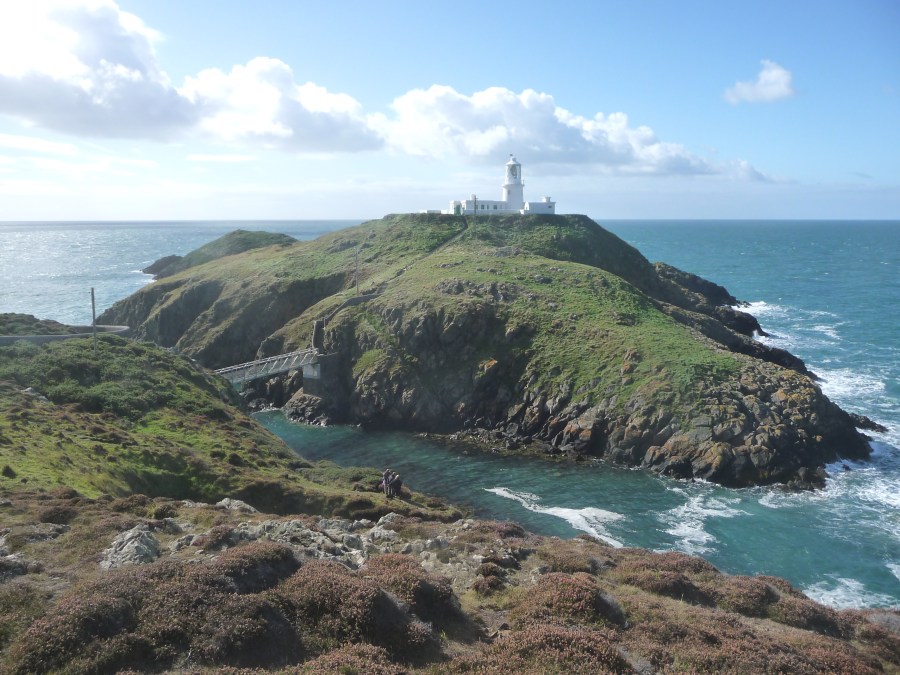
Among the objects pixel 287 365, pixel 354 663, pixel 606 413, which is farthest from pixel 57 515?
pixel 287 365

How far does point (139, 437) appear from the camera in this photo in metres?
34.3

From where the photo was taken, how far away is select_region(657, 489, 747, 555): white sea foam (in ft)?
111

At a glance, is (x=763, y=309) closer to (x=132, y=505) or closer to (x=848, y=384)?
(x=848, y=384)

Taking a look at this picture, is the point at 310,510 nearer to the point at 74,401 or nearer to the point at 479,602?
the point at 479,602

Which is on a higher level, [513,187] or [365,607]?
[513,187]

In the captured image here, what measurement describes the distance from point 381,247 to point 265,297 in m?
20.9

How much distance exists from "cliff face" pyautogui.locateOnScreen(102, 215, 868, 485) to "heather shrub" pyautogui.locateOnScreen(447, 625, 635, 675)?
33.6 meters

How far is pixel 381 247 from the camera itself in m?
94.0

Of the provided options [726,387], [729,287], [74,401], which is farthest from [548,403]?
[729,287]

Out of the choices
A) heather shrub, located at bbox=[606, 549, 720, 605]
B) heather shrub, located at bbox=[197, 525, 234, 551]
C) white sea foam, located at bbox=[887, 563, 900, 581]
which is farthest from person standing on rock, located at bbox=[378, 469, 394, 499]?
white sea foam, located at bbox=[887, 563, 900, 581]

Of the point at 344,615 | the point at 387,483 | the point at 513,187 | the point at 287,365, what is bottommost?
the point at 387,483

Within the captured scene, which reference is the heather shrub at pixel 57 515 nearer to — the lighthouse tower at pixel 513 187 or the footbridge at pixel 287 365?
the footbridge at pixel 287 365

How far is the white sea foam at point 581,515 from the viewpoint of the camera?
35281 mm

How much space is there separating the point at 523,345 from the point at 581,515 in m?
24.7
